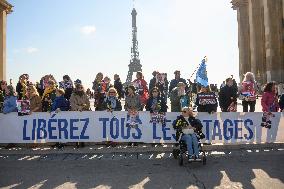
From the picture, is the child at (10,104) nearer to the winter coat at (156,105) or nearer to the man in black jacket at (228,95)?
the winter coat at (156,105)

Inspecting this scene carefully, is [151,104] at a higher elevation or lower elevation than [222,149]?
higher

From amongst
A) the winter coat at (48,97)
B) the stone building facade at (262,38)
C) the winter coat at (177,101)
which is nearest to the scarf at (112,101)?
the winter coat at (177,101)

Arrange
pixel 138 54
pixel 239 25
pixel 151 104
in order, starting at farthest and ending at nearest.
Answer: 1. pixel 138 54
2. pixel 239 25
3. pixel 151 104

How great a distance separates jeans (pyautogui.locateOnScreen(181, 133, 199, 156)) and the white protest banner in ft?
7.28

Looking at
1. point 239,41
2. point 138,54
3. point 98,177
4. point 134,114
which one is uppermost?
point 138,54

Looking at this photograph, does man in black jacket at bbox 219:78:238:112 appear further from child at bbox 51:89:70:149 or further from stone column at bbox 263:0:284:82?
stone column at bbox 263:0:284:82

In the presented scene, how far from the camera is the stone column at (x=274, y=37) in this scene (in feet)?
124

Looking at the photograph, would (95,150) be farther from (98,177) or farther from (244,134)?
(244,134)

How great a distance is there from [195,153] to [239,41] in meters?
47.6

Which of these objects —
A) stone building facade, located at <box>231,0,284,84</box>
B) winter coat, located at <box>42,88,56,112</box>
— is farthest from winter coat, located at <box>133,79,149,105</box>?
stone building facade, located at <box>231,0,284,84</box>

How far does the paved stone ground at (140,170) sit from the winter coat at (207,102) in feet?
5.05

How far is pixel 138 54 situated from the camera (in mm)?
143125

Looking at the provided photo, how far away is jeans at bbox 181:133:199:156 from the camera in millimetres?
8555

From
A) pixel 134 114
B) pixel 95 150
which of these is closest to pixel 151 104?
pixel 134 114
